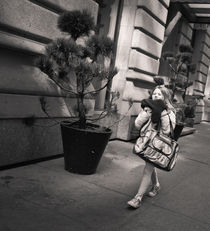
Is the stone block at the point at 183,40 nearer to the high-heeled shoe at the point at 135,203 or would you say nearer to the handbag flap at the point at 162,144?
the handbag flap at the point at 162,144

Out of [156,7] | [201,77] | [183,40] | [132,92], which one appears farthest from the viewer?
[201,77]

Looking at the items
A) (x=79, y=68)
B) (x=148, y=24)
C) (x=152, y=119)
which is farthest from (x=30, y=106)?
(x=148, y=24)

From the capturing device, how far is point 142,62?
25.7 ft

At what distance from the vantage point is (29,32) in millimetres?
4496

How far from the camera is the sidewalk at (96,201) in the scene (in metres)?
3.04

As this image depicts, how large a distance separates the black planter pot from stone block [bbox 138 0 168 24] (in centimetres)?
399

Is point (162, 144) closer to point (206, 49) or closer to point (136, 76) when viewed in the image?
point (136, 76)

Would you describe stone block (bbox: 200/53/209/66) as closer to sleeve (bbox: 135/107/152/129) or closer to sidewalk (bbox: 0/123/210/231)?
sidewalk (bbox: 0/123/210/231)

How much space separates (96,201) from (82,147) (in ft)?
3.14

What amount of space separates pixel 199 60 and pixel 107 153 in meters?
9.40

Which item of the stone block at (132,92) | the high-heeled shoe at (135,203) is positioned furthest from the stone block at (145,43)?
the high-heeled shoe at (135,203)

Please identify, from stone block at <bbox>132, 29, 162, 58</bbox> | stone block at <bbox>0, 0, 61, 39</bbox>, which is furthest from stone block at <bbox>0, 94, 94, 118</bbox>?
stone block at <bbox>132, 29, 162, 58</bbox>

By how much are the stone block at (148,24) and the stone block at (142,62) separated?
2.01 ft

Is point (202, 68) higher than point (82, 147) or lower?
higher
